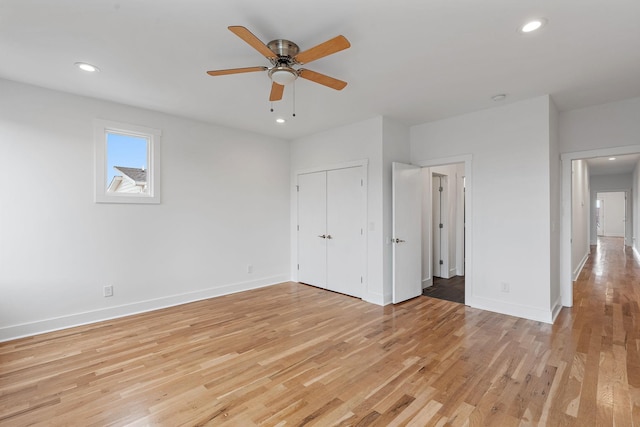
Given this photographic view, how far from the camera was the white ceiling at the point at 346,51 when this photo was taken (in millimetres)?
2008

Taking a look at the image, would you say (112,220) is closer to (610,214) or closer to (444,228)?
(444,228)

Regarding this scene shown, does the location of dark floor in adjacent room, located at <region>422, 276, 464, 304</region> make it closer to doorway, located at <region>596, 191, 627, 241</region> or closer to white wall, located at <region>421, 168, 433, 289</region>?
white wall, located at <region>421, 168, 433, 289</region>

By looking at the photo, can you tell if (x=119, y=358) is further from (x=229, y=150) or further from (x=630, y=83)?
(x=630, y=83)

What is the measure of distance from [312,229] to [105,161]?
124 inches

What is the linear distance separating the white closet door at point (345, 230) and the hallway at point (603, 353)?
2.51m

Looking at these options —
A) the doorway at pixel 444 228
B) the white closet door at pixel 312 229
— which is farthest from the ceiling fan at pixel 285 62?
the doorway at pixel 444 228

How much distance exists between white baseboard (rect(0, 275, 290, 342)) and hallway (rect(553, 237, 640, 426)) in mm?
4161

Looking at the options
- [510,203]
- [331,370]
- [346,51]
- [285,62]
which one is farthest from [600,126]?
[331,370]

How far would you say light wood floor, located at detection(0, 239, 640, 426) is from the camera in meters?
1.96

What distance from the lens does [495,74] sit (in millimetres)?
2969

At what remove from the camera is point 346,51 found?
2531mm

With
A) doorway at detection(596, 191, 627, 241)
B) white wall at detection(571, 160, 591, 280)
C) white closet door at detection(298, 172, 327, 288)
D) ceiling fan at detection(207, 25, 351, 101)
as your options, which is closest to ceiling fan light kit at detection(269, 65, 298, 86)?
ceiling fan at detection(207, 25, 351, 101)

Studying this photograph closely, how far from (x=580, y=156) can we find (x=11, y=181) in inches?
265

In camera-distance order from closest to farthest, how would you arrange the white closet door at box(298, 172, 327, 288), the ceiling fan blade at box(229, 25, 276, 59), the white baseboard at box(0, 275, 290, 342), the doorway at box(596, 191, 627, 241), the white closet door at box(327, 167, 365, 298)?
the ceiling fan blade at box(229, 25, 276, 59), the white baseboard at box(0, 275, 290, 342), the white closet door at box(327, 167, 365, 298), the white closet door at box(298, 172, 327, 288), the doorway at box(596, 191, 627, 241)
